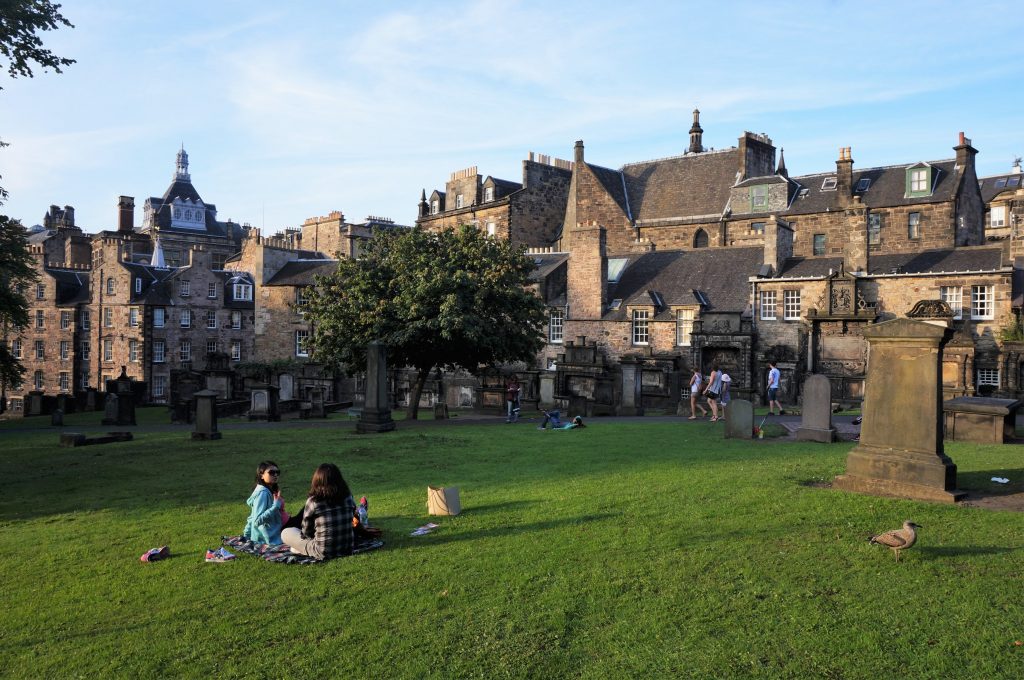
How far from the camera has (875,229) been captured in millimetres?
45531

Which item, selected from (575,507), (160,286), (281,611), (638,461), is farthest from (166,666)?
(160,286)

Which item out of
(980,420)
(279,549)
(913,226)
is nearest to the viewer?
(279,549)

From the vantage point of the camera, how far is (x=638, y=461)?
1371cm

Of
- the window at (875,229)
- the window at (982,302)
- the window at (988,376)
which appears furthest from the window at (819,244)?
the window at (988,376)

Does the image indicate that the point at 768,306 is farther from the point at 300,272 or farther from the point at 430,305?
the point at 300,272

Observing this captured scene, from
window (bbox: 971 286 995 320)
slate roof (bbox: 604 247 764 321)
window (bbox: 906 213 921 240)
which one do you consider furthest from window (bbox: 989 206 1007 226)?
slate roof (bbox: 604 247 764 321)

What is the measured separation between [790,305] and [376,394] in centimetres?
2469

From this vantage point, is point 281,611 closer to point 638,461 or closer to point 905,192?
point 638,461

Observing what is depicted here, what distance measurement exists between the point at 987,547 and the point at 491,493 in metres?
6.44

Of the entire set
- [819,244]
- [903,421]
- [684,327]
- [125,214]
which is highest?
[125,214]

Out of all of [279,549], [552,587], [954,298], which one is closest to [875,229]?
[954,298]

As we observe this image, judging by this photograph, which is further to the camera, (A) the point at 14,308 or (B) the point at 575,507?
(A) the point at 14,308

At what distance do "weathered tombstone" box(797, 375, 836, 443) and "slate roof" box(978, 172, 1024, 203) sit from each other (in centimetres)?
5484

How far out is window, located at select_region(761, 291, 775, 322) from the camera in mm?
37969
